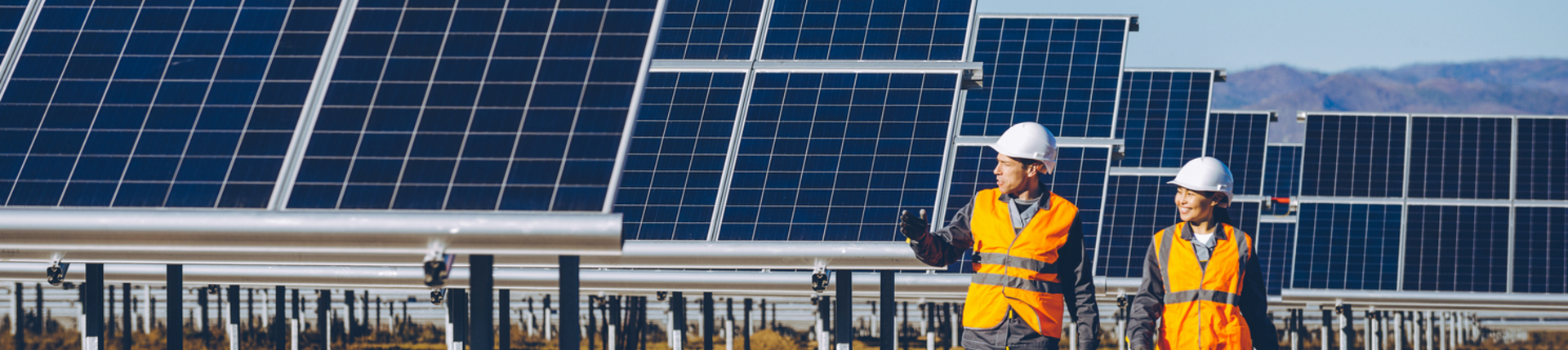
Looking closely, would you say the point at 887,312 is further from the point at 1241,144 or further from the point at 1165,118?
the point at 1241,144

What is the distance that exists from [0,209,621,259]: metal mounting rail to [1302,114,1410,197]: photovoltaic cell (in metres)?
29.1

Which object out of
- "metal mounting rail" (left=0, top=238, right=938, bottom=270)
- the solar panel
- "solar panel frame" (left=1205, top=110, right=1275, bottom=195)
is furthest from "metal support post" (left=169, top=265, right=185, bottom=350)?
the solar panel

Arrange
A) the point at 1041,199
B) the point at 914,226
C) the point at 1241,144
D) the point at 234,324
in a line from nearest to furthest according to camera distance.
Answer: the point at 914,226
the point at 1041,199
the point at 234,324
the point at 1241,144

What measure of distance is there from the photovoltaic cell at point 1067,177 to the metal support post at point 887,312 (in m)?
6.44

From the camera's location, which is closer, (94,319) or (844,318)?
(94,319)

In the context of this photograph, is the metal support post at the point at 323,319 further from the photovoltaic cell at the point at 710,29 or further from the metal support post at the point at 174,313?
the metal support post at the point at 174,313

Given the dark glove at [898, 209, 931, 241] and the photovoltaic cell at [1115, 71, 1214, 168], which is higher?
the photovoltaic cell at [1115, 71, 1214, 168]

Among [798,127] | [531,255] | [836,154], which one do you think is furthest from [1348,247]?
[531,255]

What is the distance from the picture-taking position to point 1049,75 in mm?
29312

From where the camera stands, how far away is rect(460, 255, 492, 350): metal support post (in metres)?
9.62

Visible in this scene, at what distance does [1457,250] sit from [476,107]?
27.6m

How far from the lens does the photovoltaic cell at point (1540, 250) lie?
103 feet

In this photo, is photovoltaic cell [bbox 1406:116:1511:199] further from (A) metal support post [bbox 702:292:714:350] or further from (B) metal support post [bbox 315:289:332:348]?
(B) metal support post [bbox 315:289:332:348]

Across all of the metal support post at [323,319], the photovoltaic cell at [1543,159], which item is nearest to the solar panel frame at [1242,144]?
the photovoltaic cell at [1543,159]
